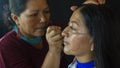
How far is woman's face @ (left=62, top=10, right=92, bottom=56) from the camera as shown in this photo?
1.24m

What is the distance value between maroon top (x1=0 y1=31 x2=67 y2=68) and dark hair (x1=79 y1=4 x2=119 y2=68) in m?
0.38

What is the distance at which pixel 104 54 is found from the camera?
1.17 m

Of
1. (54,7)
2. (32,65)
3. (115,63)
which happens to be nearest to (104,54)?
(115,63)

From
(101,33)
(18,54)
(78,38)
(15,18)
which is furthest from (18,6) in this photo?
(101,33)

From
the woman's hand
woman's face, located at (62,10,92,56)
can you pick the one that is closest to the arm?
the woman's hand

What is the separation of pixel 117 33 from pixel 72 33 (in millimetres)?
210

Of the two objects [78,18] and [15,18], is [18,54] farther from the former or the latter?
[78,18]

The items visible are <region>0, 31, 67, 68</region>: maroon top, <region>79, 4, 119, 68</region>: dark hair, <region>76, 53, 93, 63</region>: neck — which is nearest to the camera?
<region>79, 4, 119, 68</region>: dark hair

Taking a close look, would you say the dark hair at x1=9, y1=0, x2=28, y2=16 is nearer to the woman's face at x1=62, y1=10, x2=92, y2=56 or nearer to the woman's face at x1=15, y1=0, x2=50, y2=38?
the woman's face at x1=15, y1=0, x2=50, y2=38

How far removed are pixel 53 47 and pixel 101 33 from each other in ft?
1.12

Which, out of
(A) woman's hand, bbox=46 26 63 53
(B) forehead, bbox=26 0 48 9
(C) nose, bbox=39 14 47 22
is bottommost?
(A) woman's hand, bbox=46 26 63 53

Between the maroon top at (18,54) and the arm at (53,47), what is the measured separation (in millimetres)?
55

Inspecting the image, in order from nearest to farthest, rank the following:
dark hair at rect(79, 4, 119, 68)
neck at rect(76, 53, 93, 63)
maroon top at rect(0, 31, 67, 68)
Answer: dark hair at rect(79, 4, 119, 68)
neck at rect(76, 53, 93, 63)
maroon top at rect(0, 31, 67, 68)

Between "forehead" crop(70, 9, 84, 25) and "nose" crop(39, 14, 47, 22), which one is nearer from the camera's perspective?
"forehead" crop(70, 9, 84, 25)
